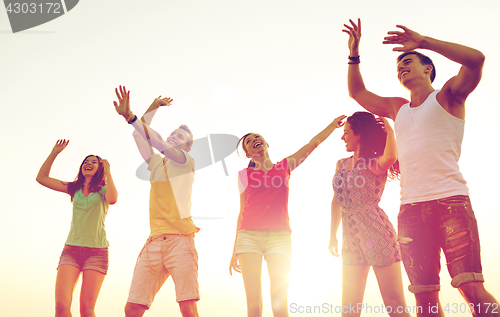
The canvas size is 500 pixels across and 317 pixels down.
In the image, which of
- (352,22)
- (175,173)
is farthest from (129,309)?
(352,22)

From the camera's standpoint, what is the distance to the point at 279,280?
5121mm

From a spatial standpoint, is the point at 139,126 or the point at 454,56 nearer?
the point at 454,56

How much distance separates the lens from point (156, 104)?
236 inches

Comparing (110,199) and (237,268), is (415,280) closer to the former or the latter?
(237,268)

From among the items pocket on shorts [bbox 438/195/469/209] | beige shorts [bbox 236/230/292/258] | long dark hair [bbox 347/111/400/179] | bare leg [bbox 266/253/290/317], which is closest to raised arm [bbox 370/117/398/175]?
long dark hair [bbox 347/111/400/179]

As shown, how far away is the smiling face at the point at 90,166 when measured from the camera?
700cm

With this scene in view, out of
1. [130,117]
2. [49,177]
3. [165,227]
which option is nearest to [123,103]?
[130,117]

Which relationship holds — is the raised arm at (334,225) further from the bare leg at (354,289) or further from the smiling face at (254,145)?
the smiling face at (254,145)

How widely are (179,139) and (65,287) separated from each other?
9.36 feet

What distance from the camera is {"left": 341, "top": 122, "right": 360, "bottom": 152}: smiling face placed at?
16.9ft

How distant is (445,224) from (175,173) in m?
3.70

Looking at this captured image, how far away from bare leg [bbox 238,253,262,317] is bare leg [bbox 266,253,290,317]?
0.16 meters

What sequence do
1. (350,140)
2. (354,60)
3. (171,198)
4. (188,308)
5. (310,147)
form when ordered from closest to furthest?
(354,60), (188,308), (350,140), (171,198), (310,147)

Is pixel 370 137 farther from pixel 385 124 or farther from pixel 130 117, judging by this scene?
pixel 130 117
